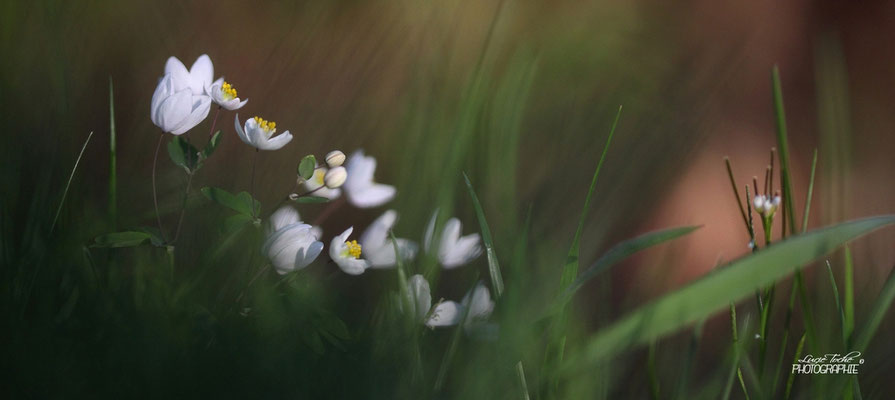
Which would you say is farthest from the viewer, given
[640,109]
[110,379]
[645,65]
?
[645,65]

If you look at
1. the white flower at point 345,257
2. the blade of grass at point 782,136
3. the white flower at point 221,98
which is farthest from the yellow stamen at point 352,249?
the blade of grass at point 782,136

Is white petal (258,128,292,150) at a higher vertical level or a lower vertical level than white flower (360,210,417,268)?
higher

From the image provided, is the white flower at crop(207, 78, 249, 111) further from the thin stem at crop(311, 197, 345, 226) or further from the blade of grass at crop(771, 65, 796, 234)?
the blade of grass at crop(771, 65, 796, 234)

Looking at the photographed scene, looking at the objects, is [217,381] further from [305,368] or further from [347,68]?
[347,68]

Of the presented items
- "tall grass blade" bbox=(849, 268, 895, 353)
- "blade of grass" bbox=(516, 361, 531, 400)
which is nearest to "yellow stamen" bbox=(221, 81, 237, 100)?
"blade of grass" bbox=(516, 361, 531, 400)

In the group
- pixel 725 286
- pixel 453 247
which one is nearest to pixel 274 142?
pixel 453 247

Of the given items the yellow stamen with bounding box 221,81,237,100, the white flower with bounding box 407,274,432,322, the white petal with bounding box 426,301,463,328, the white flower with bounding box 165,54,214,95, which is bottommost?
the white petal with bounding box 426,301,463,328

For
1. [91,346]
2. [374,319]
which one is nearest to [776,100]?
[374,319]

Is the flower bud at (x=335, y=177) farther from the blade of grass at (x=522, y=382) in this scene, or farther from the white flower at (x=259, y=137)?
the blade of grass at (x=522, y=382)

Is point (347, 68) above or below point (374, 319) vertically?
above
